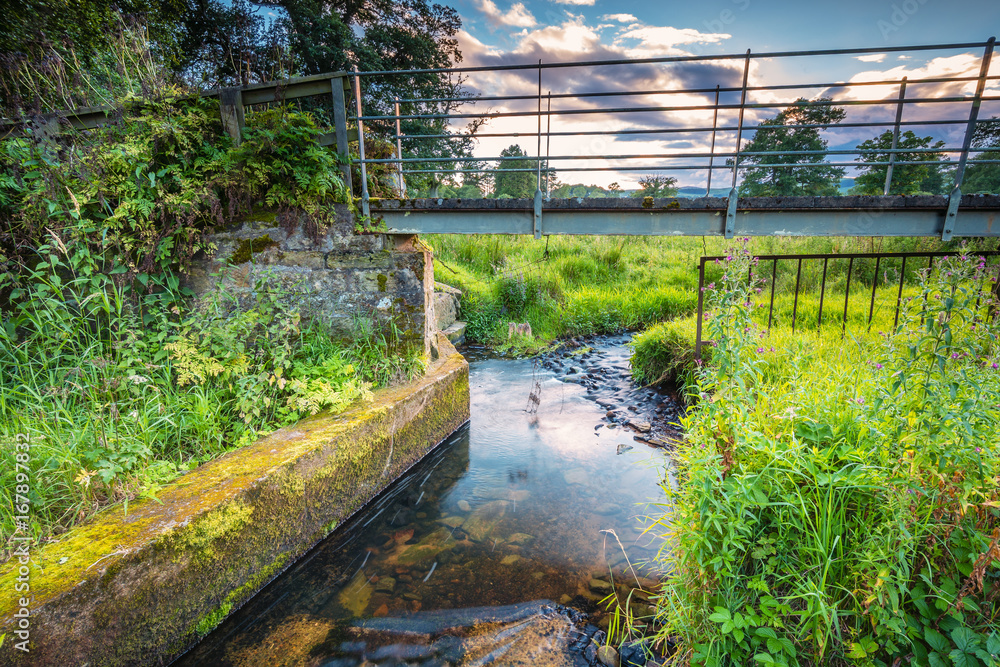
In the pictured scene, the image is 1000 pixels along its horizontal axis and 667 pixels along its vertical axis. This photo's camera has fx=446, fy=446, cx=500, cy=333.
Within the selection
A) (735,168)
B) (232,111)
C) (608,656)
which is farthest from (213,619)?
(735,168)

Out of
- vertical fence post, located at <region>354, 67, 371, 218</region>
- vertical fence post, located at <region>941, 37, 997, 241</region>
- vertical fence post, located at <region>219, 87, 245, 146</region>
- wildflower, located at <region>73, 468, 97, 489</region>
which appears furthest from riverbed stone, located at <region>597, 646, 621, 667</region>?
vertical fence post, located at <region>219, 87, 245, 146</region>

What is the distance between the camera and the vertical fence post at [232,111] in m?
4.74

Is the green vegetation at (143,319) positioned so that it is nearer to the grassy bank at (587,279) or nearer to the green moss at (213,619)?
the green moss at (213,619)

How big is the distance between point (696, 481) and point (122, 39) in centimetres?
694

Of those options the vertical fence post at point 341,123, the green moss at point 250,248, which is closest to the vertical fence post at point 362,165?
the vertical fence post at point 341,123

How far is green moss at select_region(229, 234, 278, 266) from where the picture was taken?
189 inches

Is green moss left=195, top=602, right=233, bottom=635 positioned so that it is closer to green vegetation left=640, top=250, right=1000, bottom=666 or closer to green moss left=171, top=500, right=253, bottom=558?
green moss left=171, top=500, right=253, bottom=558

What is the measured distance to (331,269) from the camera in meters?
5.04

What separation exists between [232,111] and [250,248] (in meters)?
1.47

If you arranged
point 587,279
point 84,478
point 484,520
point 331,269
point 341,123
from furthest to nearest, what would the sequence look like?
1. point 587,279
2. point 331,269
3. point 341,123
4. point 484,520
5. point 84,478

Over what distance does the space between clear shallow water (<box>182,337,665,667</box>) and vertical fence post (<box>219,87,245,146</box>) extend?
13.6 ft

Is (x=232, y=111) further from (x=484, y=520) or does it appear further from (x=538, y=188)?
(x=484, y=520)

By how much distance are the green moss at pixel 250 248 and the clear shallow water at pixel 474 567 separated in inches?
115

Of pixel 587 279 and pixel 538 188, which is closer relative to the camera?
pixel 538 188
